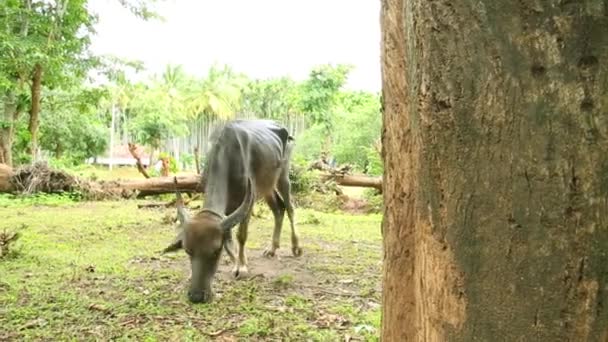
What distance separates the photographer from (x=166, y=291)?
5938 mm

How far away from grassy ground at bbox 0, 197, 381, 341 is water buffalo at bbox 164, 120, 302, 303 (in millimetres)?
325

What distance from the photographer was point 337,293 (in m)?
6.07

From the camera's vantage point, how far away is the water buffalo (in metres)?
5.45

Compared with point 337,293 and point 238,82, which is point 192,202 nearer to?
point 337,293

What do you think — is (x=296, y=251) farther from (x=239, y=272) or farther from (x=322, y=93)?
(x=322, y=93)

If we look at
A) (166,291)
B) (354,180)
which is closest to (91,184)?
(354,180)

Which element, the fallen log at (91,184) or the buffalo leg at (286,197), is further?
the fallen log at (91,184)

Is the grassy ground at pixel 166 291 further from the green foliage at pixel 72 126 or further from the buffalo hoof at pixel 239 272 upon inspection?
the green foliage at pixel 72 126

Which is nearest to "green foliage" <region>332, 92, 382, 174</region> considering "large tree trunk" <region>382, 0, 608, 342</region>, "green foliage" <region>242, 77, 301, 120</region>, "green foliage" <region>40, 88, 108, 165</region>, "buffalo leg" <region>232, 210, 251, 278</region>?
"green foliage" <region>40, 88, 108, 165</region>

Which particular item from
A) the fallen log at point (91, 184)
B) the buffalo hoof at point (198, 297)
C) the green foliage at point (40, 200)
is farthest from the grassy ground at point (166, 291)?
the fallen log at point (91, 184)

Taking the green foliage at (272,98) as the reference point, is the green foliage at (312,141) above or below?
below

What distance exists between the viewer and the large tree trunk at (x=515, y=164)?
4.73ft

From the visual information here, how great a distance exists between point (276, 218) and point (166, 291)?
7.81 feet

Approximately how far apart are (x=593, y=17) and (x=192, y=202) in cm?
1374
